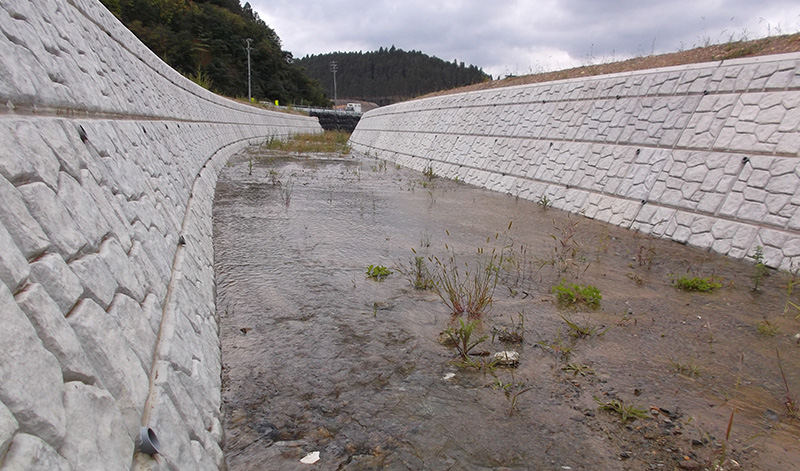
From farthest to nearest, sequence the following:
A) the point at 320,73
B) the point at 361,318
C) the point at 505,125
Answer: the point at 320,73
the point at 505,125
the point at 361,318

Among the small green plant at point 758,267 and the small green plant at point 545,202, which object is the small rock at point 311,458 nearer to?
the small green plant at point 758,267

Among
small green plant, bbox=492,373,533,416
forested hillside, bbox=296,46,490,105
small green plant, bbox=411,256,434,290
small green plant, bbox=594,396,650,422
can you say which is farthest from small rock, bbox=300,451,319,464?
forested hillside, bbox=296,46,490,105

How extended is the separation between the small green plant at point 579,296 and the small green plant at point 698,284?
3.59ft

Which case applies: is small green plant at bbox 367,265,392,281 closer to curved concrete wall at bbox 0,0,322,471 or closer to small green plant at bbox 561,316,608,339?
curved concrete wall at bbox 0,0,322,471

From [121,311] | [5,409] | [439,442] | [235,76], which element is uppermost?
[235,76]

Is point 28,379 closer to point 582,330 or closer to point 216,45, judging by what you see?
point 582,330

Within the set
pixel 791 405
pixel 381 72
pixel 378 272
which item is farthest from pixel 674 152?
pixel 381 72

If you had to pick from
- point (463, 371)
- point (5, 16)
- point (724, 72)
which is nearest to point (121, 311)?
point (5, 16)

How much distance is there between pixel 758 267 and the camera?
500 cm

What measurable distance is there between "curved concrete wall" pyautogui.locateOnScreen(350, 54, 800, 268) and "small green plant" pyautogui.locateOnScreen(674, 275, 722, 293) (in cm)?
123

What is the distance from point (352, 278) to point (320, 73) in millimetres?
142238

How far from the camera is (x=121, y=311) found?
2021mm

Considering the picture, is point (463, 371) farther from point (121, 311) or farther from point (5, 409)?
point (5, 409)

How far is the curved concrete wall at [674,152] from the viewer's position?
19.6 feet
